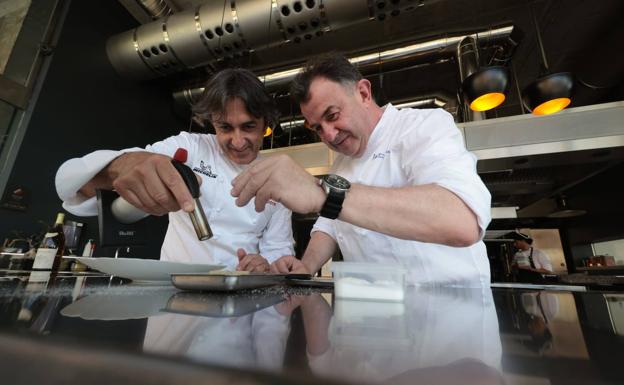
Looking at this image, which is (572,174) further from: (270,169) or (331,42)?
(270,169)

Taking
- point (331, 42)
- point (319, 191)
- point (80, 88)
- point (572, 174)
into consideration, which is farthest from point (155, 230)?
point (572, 174)

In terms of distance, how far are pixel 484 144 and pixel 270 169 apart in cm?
202

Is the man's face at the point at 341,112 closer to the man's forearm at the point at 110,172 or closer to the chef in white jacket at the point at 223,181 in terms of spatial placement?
the chef in white jacket at the point at 223,181

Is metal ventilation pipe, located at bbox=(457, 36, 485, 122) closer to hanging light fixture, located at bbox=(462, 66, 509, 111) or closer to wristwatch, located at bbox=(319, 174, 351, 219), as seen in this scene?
hanging light fixture, located at bbox=(462, 66, 509, 111)

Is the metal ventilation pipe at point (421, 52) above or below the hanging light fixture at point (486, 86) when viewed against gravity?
above

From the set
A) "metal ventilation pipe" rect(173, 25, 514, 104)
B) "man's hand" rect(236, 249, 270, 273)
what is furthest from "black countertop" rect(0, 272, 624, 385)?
"metal ventilation pipe" rect(173, 25, 514, 104)

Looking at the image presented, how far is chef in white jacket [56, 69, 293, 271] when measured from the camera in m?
0.90

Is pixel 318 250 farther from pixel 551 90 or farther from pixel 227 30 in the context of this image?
pixel 227 30

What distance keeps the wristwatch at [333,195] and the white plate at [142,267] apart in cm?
29

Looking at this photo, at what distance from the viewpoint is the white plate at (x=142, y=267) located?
21.9 inches

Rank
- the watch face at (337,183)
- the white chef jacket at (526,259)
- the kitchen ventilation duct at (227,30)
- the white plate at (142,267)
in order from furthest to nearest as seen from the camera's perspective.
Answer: the white chef jacket at (526,259) → the kitchen ventilation duct at (227,30) → the watch face at (337,183) → the white plate at (142,267)

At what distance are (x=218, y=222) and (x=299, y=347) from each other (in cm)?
117

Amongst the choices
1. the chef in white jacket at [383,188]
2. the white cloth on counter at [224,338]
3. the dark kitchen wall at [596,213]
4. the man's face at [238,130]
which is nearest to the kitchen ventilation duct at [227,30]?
the chef in white jacket at [383,188]

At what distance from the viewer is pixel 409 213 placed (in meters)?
0.65
